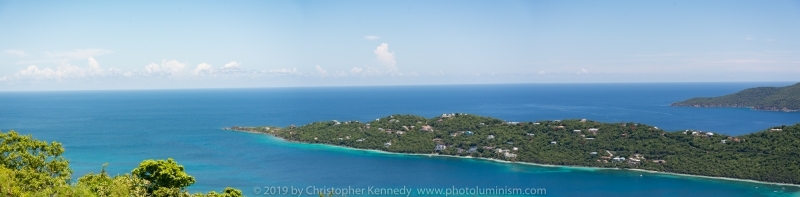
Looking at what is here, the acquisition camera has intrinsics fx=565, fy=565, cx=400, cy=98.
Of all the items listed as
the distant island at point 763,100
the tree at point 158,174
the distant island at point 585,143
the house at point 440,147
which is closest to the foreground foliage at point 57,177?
the tree at point 158,174

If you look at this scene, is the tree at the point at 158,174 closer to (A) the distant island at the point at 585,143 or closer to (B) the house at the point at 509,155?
(A) the distant island at the point at 585,143

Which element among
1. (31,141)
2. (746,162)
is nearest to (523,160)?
(746,162)

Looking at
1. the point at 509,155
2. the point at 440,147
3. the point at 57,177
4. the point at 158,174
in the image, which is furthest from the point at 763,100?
the point at 57,177

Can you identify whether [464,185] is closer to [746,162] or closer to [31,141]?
[746,162]

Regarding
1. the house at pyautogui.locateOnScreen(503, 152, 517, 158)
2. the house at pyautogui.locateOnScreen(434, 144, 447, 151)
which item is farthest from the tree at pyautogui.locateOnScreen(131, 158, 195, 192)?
the house at pyautogui.locateOnScreen(434, 144, 447, 151)

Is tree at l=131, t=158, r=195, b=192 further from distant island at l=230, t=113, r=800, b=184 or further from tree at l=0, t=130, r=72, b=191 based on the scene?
distant island at l=230, t=113, r=800, b=184
